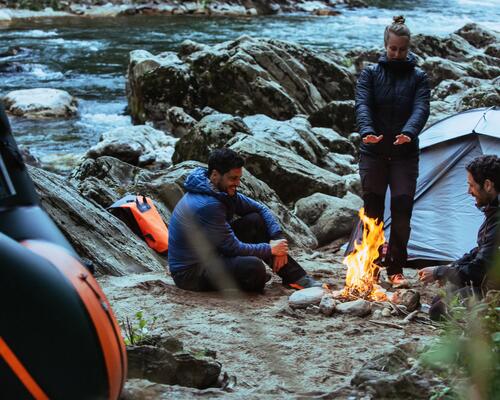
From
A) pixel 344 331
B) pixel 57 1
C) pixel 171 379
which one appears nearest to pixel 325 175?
pixel 344 331

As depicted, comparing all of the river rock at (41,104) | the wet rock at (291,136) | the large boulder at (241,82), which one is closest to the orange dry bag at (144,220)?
the wet rock at (291,136)

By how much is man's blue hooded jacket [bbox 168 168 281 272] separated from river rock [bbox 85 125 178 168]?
264 inches

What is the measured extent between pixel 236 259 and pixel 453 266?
60.8 inches

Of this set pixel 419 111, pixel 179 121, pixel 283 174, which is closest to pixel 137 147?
pixel 179 121

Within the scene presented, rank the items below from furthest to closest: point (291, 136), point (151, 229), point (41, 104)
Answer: point (41, 104)
point (291, 136)
point (151, 229)

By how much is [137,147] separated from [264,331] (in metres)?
9.99

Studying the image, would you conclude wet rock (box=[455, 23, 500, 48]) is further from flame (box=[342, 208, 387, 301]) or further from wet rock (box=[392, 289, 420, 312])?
wet rock (box=[392, 289, 420, 312])

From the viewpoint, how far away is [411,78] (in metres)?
5.86

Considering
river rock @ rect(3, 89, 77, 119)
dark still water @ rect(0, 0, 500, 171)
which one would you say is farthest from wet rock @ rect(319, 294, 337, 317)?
river rock @ rect(3, 89, 77, 119)

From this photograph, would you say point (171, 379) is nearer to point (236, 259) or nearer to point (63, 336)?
point (63, 336)

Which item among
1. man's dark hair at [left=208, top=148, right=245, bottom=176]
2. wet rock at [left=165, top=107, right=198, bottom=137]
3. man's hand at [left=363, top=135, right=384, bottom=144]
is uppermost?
man's hand at [left=363, top=135, right=384, bottom=144]

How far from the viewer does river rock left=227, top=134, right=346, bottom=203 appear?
9125 millimetres

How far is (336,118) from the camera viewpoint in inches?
548

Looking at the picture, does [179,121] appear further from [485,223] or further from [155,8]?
[155,8]
